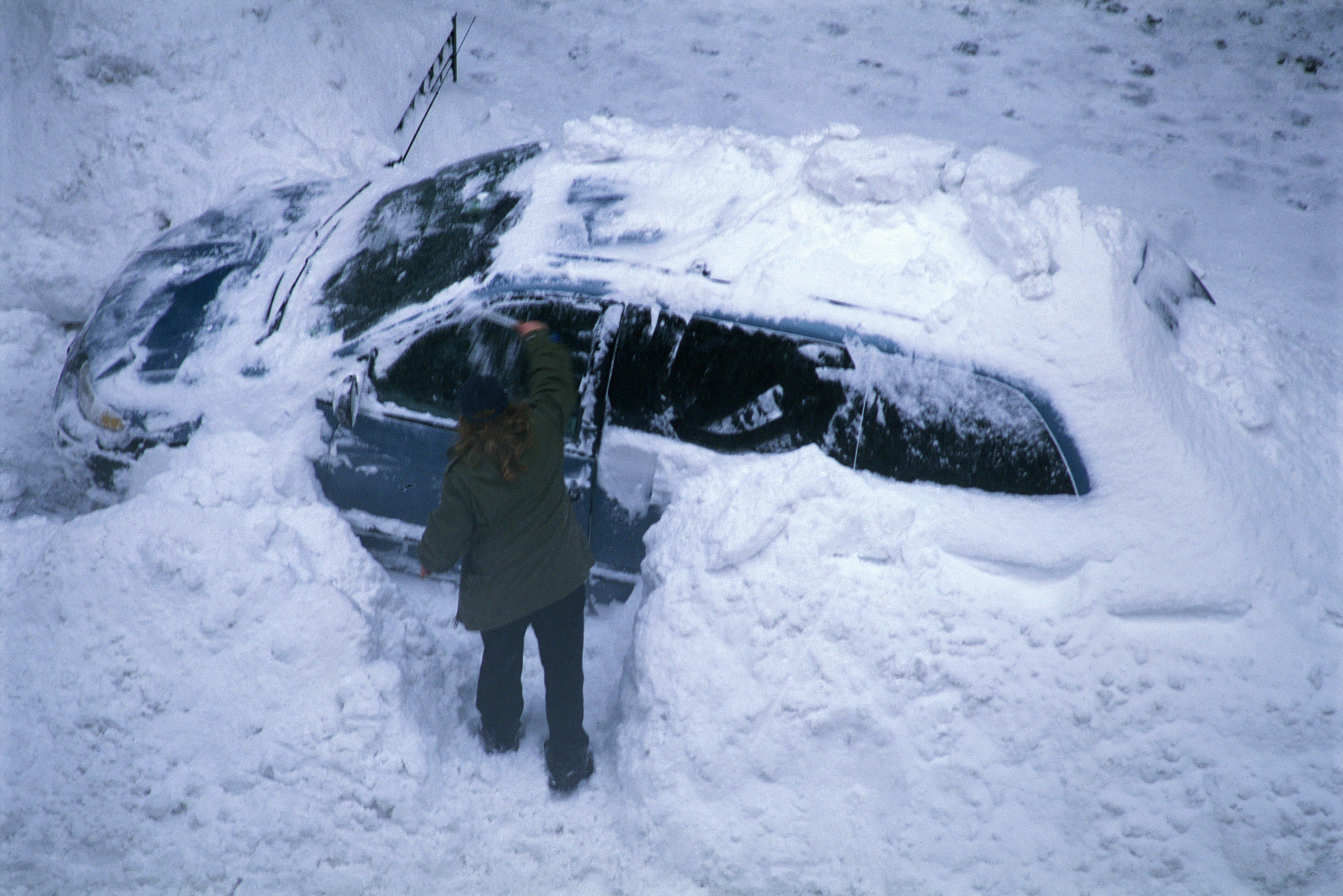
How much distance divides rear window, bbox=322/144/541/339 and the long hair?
100cm

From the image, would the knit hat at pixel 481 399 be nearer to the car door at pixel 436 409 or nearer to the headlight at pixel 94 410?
the car door at pixel 436 409

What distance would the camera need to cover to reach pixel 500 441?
2.61 m

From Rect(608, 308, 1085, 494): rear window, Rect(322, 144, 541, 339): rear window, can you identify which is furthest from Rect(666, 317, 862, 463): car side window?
Rect(322, 144, 541, 339): rear window

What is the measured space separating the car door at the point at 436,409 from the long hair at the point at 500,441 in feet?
1.58

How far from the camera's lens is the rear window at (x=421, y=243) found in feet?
11.4

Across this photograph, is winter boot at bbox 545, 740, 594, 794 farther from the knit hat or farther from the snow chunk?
the snow chunk

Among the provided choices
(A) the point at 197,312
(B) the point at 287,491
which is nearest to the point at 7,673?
(B) the point at 287,491

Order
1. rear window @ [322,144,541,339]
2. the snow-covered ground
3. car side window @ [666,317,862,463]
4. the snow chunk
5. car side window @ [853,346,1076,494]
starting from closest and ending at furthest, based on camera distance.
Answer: the snow-covered ground < car side window @ [853,346,1076,494] < car side window @ [666,317,862,463] < the snow chunk < rear window @ [322,144,541,339]

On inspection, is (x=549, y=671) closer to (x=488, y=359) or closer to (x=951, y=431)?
(x=488, y=359)

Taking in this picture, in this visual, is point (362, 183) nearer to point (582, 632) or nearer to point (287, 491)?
point (287, 491)

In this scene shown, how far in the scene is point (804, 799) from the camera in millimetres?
2914

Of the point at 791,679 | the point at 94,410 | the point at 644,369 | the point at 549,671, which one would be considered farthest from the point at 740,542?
the point at 94,410

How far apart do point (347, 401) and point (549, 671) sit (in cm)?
128

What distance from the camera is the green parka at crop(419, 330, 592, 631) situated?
2725mm
